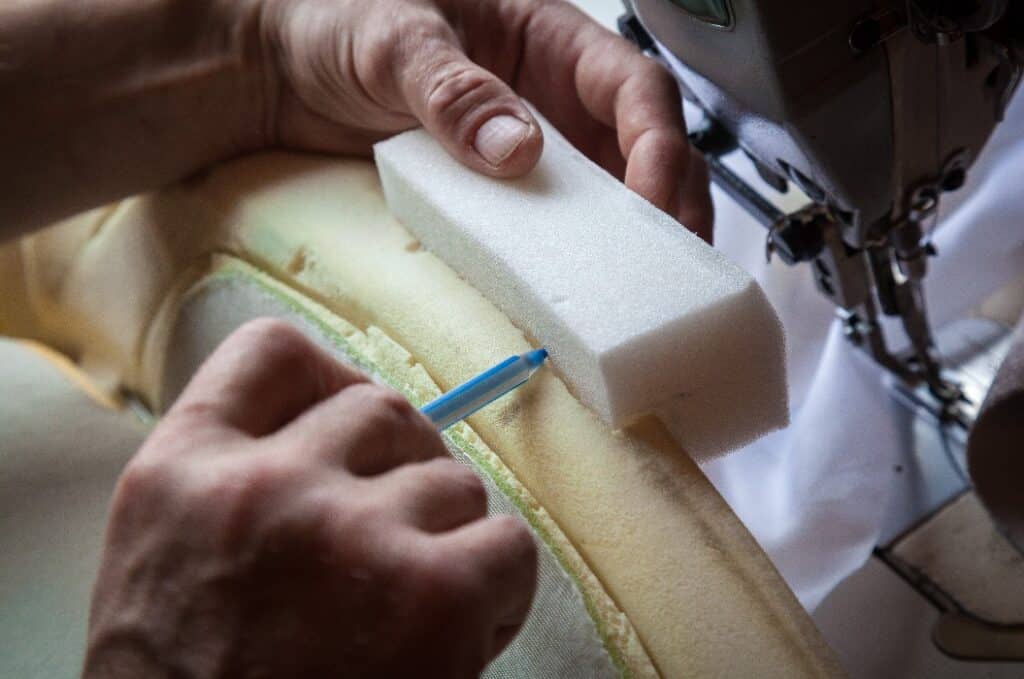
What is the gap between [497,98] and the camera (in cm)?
66

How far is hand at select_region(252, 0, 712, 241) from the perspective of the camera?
0.65m

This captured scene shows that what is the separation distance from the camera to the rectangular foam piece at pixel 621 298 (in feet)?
1.64

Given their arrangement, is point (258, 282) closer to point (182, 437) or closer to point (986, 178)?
point (182, 437)

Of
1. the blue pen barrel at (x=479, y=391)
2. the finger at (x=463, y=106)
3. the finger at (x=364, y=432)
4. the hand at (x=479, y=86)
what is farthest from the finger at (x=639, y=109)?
the finger at (x=364, y=432)

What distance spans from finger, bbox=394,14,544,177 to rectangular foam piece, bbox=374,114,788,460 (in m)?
0.02

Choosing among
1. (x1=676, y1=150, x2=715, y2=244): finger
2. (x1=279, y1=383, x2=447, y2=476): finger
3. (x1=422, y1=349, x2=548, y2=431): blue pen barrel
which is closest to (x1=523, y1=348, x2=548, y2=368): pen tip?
(x1=422, y1=349, x2=548, y2=431): blue pen barrel

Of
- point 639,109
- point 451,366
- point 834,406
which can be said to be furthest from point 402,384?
point 834,406

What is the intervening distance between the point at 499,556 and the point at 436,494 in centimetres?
4

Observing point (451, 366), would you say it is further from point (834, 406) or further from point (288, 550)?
point (834, 406)

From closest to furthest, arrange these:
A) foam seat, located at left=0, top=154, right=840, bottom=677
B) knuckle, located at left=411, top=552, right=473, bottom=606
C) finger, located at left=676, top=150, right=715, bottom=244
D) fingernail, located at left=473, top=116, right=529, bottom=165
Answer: knuckle, located at left=411, top=552, right=473, bottom=606 < foam seat, located at left=0, top=154, right=840, bottom=677 < fingernail, located at left=473, top=116, right=529, bottom=165 < finger, located at left=676, top=150, right=715, bottom=244

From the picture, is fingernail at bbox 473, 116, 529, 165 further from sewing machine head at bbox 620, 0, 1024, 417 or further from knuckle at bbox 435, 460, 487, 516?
knuckle at bbox 435, 460, 487, 516

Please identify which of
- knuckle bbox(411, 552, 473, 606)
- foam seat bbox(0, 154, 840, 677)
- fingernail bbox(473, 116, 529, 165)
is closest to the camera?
knuckle bbox(411, 552, 473, 606)

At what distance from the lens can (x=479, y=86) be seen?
0.66 meters

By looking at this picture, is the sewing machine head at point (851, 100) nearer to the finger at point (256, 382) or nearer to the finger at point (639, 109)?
the finger at point (639, 109)
